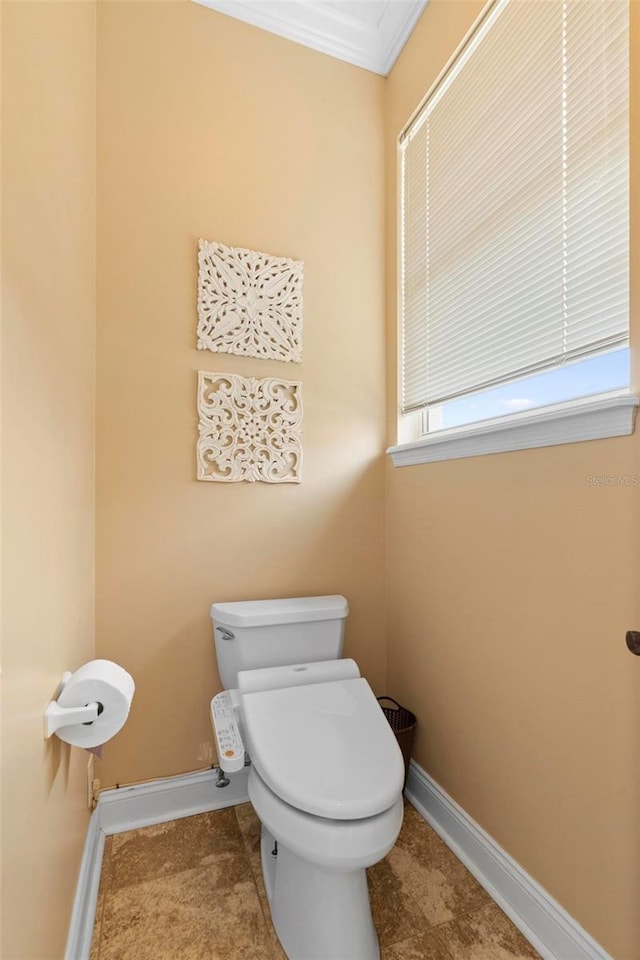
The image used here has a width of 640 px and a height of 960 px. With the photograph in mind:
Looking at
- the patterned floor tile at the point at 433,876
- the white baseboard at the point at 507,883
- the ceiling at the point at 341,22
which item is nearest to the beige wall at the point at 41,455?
the ceiling at the point at 341,22

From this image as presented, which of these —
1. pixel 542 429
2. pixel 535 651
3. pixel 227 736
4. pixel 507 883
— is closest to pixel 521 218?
pixel 542 429

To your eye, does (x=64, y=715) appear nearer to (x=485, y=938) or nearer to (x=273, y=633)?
(x=273, y=633)

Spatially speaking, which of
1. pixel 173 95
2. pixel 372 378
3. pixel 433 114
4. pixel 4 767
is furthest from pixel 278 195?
pixel 4 767

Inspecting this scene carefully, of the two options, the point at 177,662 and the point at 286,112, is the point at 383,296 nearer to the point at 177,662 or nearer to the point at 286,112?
the point at 286,112

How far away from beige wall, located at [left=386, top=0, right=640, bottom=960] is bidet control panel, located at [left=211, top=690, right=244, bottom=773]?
0.66 meters

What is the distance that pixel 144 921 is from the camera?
46.1 inches

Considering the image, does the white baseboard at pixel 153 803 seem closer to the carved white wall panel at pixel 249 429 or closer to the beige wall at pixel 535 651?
the beige wall at pixel 535 651

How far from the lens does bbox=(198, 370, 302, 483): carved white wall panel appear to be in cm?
158

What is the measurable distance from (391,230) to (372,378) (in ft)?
1.96

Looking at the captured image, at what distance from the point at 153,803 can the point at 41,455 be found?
130 cm

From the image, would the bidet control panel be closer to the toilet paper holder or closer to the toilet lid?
the toilet lid

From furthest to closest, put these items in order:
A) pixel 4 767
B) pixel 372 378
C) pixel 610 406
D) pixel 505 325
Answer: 1. pixel 372 378
2. pixel 505 325
3. pixel 610 406
4. pixel 4 767

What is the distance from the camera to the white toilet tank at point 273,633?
1.47m

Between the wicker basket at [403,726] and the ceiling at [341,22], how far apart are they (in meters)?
2.45
